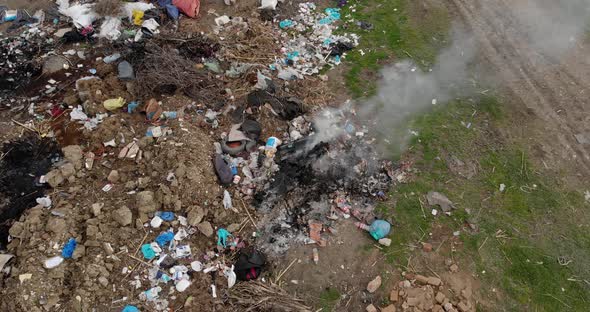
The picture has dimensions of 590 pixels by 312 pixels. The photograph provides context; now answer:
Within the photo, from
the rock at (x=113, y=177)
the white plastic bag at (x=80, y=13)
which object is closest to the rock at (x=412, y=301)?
the rock at (x=113, y=177)

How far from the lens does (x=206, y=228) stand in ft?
19.1

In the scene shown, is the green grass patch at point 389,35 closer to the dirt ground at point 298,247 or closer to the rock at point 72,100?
the dirt ground at point 298,247

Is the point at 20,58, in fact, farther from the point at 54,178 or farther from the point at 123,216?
the point at 123,216

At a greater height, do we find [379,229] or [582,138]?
[582,138]

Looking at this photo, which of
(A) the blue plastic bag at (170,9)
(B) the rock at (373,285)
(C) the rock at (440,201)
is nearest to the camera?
(B) the rock at (373,285)

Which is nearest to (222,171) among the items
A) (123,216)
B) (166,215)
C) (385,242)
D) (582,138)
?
(166,215)

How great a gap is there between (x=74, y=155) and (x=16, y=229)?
1373 mm

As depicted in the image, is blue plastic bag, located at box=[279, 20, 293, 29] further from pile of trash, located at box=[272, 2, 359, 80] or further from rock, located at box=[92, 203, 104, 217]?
rock, located at box=[92, 203, 104, 217]

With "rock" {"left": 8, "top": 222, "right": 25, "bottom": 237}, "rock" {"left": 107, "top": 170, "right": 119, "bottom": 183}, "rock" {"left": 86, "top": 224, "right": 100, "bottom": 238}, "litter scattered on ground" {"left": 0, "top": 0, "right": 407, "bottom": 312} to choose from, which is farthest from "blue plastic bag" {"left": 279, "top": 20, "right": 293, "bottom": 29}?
"rock" {"left": 8, "top": 222, "right": 25, "bottom": 237}

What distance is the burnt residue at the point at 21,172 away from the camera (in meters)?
5.87

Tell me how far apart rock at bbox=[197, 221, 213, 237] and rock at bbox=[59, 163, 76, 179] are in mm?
2205

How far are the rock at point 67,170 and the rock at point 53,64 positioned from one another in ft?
8.76

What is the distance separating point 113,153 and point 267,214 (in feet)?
8.99

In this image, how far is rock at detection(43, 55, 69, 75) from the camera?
785 centimetres
